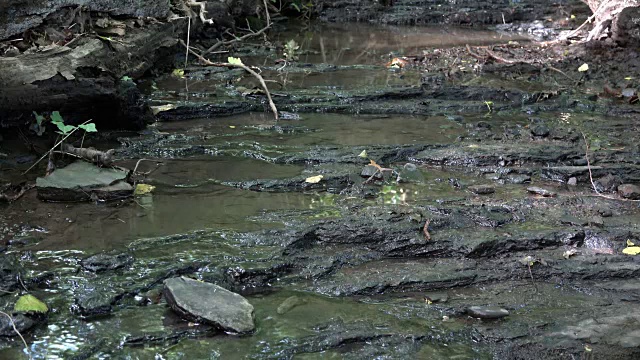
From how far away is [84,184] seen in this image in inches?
169

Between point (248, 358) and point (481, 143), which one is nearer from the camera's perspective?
point (248, 358)

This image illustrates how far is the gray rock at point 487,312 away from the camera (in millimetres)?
3127

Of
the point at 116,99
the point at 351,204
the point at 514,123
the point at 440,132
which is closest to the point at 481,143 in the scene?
the point at 440,132

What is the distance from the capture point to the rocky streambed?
296 cm

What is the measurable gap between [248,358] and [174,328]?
1.39 ft

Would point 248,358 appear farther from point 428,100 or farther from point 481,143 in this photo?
point 428,100

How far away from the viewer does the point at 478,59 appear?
28.9ft

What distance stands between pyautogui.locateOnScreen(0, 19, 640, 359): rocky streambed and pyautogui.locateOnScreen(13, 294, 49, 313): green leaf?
0.07 metres

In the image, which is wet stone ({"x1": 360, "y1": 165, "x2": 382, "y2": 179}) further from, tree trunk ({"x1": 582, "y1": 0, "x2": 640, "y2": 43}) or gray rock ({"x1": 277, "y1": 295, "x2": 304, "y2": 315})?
tree trunk ({"x1": 582, "y1": 0, "x2": 640, "y2": 43})

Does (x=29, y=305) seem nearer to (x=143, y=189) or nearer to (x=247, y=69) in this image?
(x=143, y=189)

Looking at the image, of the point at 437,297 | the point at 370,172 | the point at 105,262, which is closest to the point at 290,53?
the point at 370,172

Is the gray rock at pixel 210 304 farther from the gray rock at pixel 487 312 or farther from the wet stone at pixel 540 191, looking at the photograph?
the wet stone at pixel 540 191

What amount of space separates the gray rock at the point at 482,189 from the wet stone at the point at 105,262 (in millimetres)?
2489

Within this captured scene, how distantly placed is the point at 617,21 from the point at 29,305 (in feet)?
28.9
